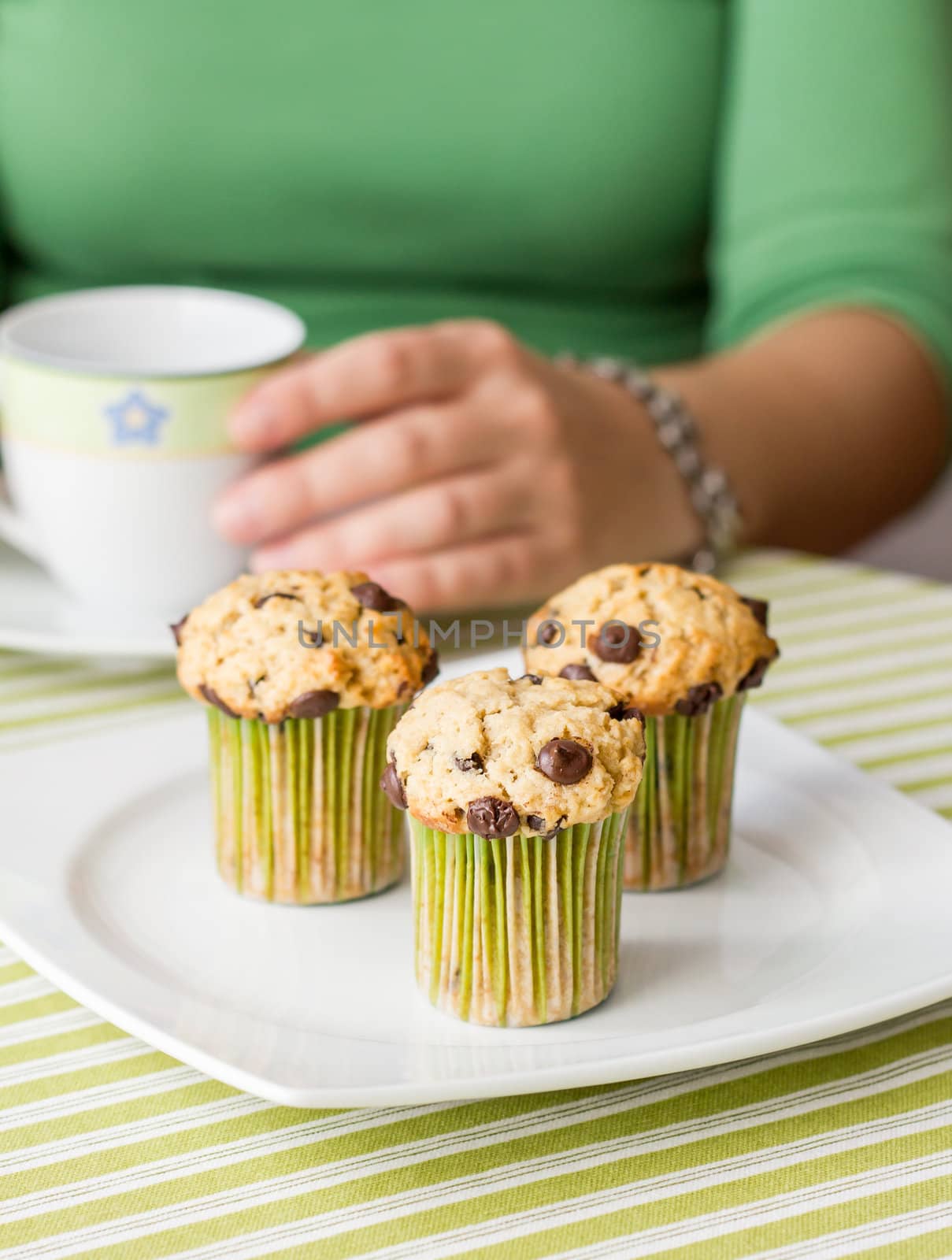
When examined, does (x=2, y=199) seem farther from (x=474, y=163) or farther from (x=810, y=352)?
(x=810, y=352)

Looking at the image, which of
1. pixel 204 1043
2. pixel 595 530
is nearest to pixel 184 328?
A: pixel 595 530

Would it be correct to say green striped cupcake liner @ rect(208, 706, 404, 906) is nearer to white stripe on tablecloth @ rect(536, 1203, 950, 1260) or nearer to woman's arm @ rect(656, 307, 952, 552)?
white stripe on tablecloth @ rect(536, 1203, 950, 1260)

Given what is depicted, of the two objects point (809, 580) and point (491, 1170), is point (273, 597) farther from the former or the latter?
point (809, 580)

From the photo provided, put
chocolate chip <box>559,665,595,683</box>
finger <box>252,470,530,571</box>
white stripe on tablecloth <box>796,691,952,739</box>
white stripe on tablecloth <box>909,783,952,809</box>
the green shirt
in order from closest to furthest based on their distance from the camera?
chocolate chip <box>559,665,595,683</box> < white stripe on tablecloth <box>909,783,952,809</box> < white stripe on tablecloth <box>796,691,952,739</box> < finger <box>252,470,530,571</box> < the green shirt

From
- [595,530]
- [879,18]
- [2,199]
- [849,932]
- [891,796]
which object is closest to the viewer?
[849,932]

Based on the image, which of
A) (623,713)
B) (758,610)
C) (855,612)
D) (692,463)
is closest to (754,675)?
(758,610)

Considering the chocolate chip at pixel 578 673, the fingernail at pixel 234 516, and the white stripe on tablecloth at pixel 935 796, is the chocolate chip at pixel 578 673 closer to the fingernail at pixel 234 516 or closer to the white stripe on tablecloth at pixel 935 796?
the white stripe on tablecloth at pixel 935 796

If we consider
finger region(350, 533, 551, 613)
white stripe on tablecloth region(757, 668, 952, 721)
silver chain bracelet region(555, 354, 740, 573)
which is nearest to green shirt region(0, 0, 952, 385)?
silver chain bracelet region(555, 354, 740, 573)

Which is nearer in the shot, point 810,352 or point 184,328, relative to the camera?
point 184,328
